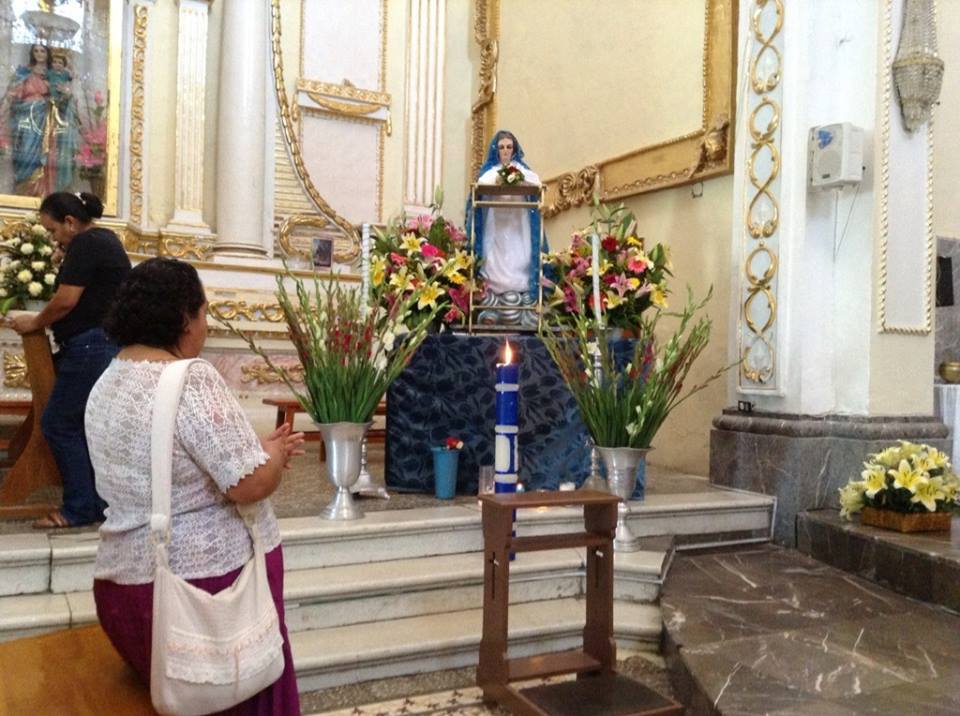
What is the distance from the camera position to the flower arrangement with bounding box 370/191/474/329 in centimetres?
423

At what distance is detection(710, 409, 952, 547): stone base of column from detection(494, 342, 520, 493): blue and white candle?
6.04ft

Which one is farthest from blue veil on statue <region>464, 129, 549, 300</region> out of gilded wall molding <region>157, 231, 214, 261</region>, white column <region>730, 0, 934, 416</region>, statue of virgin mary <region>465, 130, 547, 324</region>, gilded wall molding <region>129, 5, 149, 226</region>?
gilded wall molding <region>129, 5, 149, 226</region>

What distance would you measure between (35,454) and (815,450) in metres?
3.71

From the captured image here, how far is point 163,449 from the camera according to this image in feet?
5.95

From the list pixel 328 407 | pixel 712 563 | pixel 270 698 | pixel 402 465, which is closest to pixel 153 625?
pixel 270 698

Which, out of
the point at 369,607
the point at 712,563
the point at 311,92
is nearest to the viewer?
the point at 369,607

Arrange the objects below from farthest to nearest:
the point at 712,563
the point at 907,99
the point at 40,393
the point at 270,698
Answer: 1. the point at 907,99
2. the point at 712,563
3. the point at 40,393
4. the point at 270,698

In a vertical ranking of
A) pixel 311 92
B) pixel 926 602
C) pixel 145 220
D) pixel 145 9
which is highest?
pixel 145 9

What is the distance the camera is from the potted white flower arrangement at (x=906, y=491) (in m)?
3.83

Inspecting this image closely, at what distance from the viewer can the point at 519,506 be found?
2.53 m

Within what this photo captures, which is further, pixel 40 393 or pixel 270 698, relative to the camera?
pixel 40 393

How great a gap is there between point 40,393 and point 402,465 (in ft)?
5.54

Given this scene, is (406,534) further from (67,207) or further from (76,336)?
(67,207)

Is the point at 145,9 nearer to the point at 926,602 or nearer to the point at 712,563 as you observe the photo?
the point at 712,563
